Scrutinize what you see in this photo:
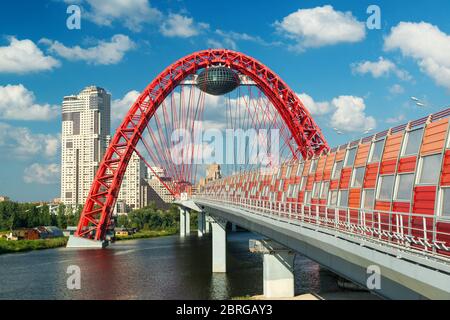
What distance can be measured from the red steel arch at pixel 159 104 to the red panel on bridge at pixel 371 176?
52391 millimetres

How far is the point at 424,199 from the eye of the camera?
11.9 meters

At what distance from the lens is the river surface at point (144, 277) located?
33.0m

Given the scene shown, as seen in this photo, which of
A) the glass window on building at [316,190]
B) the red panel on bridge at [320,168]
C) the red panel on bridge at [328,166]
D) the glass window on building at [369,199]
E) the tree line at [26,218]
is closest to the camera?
the glass window on building at [369,199]

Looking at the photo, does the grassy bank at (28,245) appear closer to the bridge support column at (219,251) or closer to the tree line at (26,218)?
the tree line at (26,218)

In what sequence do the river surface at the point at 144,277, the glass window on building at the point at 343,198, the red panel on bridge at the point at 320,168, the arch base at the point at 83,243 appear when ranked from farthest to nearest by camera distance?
1. the arch base at the point at 83,243
2. the river surface at the point at 144,277
3. the red panel on bridge at the point at 320,168
4. the glass window on building at the point at 343,198

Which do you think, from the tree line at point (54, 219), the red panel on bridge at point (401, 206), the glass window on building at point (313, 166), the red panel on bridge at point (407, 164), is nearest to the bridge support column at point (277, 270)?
the glass window on building at point (313, 166)

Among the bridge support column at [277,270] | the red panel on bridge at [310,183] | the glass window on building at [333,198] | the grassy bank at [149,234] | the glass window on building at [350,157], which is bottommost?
the grassy bank at [149,234]

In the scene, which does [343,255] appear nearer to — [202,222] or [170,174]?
[170,174]

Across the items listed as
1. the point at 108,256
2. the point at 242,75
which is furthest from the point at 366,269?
the point at 242,75

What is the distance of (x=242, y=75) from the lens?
7300cm

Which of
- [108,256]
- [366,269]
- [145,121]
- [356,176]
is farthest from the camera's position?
[145,121]

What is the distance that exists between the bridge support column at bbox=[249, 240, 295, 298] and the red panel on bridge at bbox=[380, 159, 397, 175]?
1554 centimetres

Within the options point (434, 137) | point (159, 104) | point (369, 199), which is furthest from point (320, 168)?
point (159, 104)
